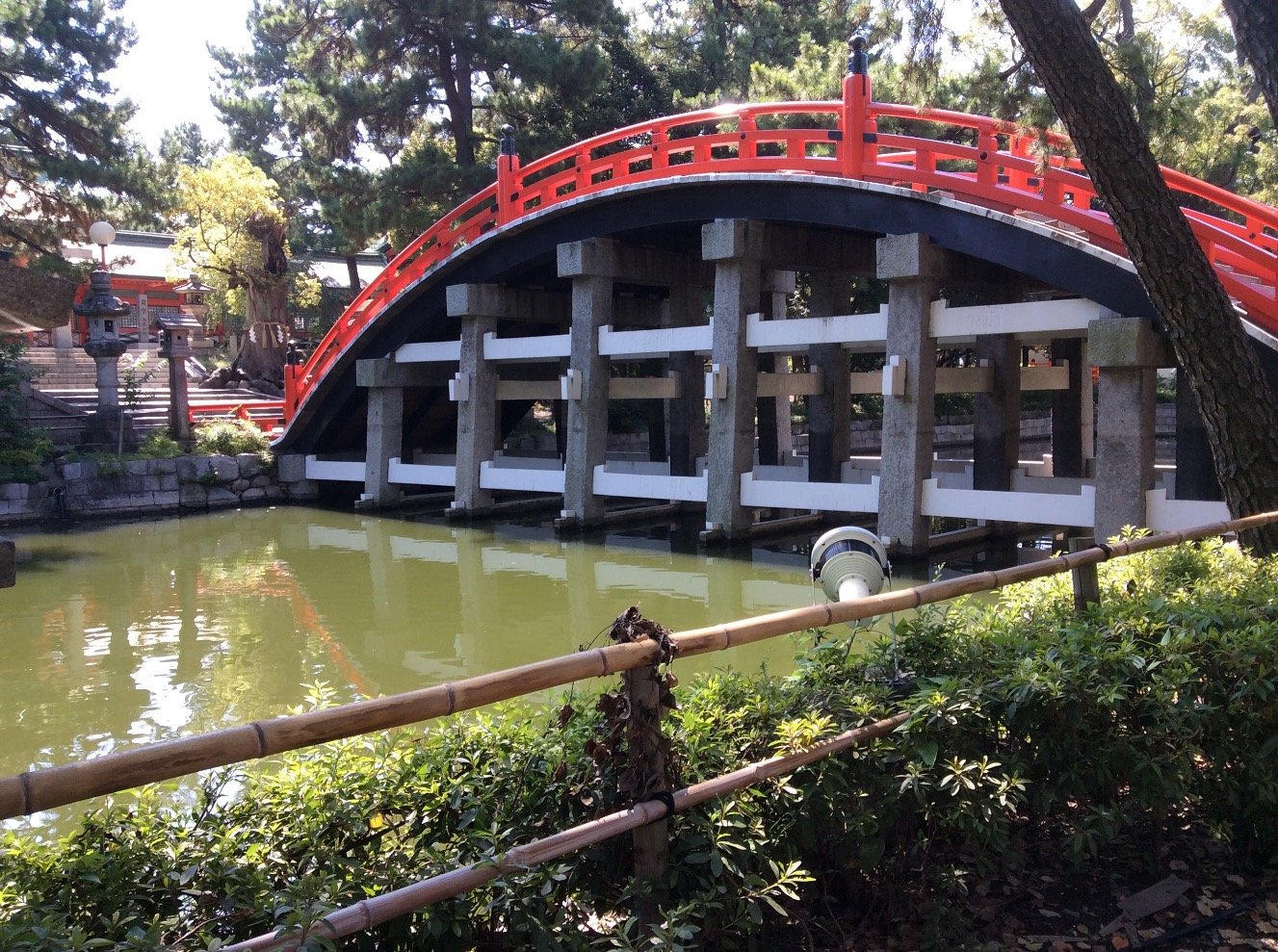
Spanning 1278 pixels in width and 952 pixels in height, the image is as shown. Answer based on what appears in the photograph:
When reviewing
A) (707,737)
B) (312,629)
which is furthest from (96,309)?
(707,737)

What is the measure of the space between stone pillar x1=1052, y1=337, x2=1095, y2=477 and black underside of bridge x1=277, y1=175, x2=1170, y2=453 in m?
1.24

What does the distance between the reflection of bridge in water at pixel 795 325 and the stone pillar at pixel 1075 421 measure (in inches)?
1.2

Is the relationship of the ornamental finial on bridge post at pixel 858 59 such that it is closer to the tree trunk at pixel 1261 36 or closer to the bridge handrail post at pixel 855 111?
the bridge handrail post at pixel 855 111

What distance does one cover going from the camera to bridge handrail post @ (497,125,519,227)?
1410 cm

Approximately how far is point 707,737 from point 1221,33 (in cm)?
1861

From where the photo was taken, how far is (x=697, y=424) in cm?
1454

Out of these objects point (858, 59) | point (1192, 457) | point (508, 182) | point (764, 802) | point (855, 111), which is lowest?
point (764, 802)

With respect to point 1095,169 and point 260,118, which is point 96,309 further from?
point 1095,169

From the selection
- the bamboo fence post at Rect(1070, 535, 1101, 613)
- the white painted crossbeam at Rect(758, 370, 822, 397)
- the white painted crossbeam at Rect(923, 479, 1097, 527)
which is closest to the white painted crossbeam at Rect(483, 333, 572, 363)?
the white painted crossbeam at Rect(758, 370, 822, 397)

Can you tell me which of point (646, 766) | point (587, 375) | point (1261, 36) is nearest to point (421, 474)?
point (587, 375)

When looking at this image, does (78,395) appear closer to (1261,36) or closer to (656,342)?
(656,342)

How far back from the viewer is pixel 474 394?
583 inches

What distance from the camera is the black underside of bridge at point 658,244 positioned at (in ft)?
30.3

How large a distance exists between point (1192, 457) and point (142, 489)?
14493 millimetres
